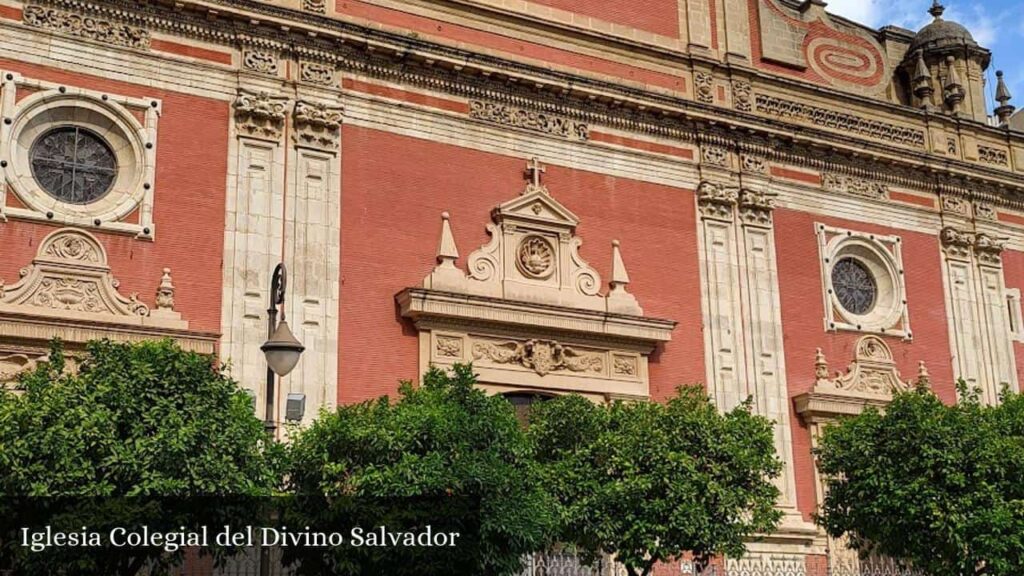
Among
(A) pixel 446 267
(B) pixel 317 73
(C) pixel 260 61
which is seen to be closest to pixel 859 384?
(A) pixel 446 267

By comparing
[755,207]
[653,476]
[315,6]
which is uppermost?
[315,6]

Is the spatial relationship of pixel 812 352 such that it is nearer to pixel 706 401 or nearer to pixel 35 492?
pixel 706 401

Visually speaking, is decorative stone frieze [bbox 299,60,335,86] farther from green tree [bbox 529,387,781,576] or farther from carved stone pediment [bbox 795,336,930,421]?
carved stone pediment [bbox 795,336,930,421]

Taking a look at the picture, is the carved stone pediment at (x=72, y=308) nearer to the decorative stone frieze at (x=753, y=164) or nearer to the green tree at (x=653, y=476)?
the green tree at (x=653, y=476)

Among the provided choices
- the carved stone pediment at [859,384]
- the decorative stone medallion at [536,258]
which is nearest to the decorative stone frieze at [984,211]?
the carved stone pediment at [859,384]

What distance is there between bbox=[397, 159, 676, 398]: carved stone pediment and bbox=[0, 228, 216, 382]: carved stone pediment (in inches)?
148

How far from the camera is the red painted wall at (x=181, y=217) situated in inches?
710

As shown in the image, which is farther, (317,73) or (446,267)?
(317,73)

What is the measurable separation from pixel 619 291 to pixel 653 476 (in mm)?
5270

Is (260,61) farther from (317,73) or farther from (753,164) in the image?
(753,164)

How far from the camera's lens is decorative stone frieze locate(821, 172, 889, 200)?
81.9 ft

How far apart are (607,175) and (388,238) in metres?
4.64

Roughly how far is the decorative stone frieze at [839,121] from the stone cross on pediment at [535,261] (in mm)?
→ 5218

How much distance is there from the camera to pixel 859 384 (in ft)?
77.5
